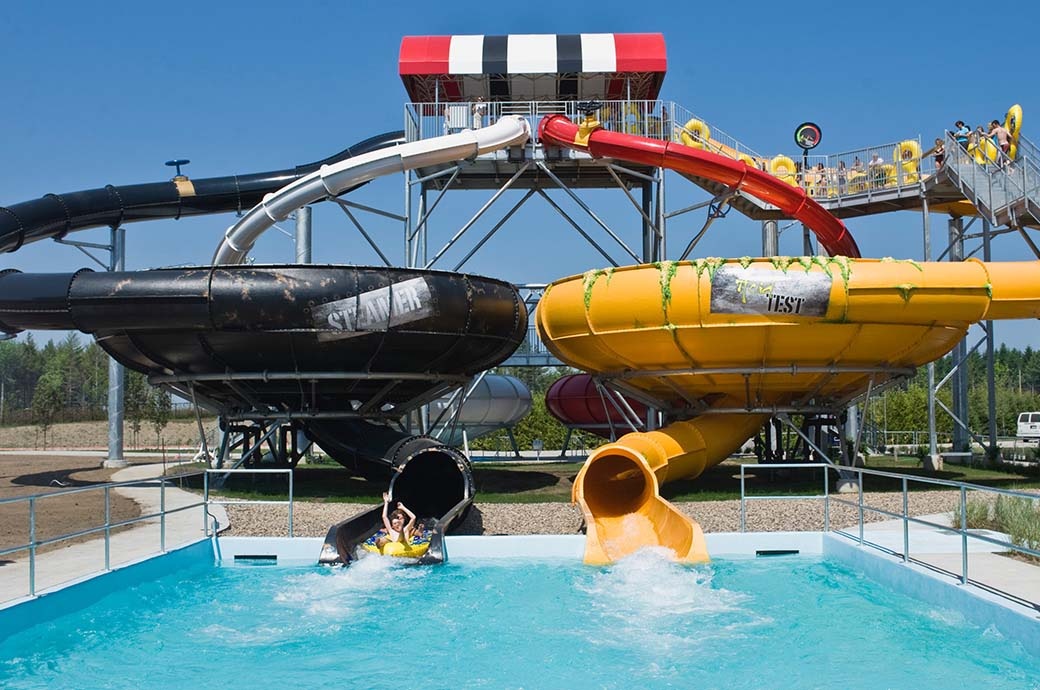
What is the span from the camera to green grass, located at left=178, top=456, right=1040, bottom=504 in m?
19.6

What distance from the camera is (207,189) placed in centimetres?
3288

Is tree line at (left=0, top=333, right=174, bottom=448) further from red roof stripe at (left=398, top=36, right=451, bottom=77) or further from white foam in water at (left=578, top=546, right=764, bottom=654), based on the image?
white foam in water at (left=578, top=546, right=764, bottom=654)

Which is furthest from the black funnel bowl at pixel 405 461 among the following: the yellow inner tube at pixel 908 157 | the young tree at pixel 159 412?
the young tree at pixel 159 412

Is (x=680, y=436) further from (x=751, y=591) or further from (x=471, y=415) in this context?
(x=471, y=415)

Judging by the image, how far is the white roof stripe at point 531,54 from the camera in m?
27.4

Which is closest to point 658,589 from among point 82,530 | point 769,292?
point 769,292

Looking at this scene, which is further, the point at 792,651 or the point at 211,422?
the point at 211,422

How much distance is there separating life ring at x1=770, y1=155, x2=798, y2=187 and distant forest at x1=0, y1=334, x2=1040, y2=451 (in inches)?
296

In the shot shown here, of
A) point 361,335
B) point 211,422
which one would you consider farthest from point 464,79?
point 211,422

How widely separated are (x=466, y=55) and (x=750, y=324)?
47.5 feet

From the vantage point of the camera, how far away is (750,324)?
55.1 ft

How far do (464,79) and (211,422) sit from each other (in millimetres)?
45599

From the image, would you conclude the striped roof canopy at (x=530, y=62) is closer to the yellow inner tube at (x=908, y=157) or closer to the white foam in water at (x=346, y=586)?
the yellow inner tube at (x=908, y=157)

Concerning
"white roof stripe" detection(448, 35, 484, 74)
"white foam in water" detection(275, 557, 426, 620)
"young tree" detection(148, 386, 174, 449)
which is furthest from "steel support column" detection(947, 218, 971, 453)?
"young tree" detection(148, 386, 174, 449)
